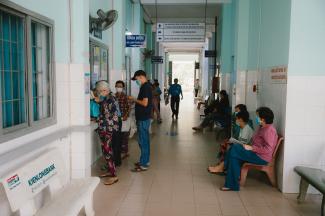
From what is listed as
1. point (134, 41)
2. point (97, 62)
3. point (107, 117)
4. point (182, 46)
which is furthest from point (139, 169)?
point (182, 46)

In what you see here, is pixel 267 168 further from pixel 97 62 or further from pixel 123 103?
pixel 97 62

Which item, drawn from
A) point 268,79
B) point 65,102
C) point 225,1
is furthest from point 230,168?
Answer: point 225,1

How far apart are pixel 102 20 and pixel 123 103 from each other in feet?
5.01

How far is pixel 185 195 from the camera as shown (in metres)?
4.32

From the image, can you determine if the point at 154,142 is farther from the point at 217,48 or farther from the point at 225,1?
the point at 217,48

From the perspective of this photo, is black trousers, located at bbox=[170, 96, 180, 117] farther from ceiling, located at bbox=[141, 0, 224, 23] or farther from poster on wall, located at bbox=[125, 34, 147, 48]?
poster on wall, located at bbox=[125, 34, 147, 48]

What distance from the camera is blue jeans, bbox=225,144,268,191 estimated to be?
4.51m

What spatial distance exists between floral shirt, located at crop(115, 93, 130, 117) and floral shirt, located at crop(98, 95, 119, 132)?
111cm

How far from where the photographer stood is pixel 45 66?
3859mm

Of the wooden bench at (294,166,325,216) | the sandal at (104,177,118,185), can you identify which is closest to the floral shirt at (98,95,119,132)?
the sandal at (104,177,118,185)

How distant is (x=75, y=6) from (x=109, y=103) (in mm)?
1294

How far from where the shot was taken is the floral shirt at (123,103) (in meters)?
5.77

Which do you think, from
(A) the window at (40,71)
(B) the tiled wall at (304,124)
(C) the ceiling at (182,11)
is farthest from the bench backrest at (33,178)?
(C) the ceiling at (182,11)

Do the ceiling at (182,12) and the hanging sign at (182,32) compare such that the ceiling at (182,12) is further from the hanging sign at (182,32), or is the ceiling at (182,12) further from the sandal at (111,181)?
the sandal at (111,181)
